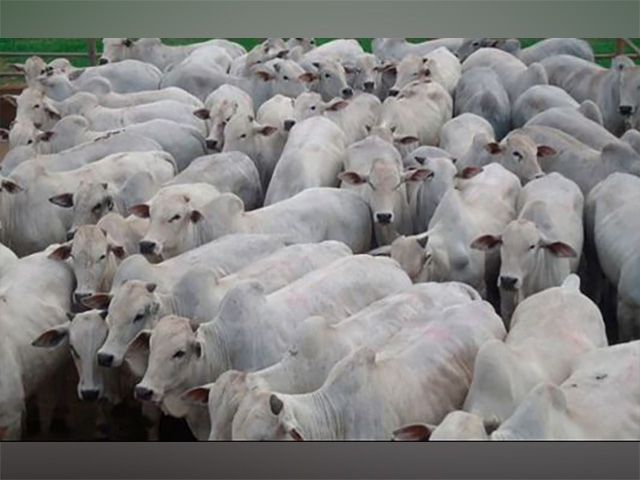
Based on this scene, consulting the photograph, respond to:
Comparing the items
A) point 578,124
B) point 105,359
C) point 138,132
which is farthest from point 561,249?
point 138,132

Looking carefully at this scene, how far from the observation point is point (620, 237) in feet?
15.6

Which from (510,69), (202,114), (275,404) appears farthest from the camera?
(510,69)

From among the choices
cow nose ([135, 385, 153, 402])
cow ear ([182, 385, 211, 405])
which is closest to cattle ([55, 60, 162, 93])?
cow nose ([135, 385, 153, 402])

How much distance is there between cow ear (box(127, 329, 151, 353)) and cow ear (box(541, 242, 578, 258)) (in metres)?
1.54

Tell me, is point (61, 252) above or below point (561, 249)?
below

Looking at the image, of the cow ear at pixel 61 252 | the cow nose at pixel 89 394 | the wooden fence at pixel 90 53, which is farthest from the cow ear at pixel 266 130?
the cow nose at pixel 89 394

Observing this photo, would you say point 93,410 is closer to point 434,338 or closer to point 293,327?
point 293,327

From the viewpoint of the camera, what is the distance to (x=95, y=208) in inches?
198

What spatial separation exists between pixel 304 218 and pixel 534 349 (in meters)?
1.52

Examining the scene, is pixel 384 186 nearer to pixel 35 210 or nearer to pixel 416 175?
pixel 416 175

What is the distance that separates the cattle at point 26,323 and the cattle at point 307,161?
120 cm

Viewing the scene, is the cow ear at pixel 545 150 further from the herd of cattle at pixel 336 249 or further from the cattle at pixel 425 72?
the cattle at pixel 425 72

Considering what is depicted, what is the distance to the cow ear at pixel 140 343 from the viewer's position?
3908 millimetres

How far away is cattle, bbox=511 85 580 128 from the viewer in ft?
20.6
